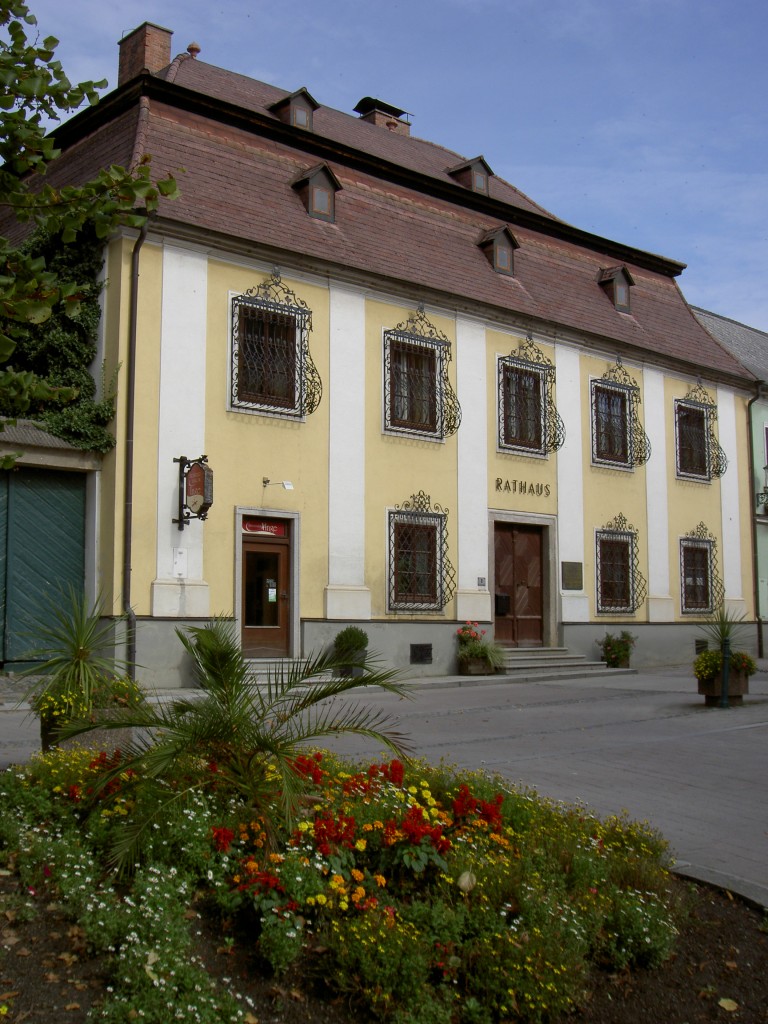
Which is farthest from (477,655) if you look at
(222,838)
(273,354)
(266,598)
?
(222,838)

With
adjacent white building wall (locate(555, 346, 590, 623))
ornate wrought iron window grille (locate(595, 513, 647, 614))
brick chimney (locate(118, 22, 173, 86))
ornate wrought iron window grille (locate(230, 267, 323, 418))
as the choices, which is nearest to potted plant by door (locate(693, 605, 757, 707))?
adjacent white building wall (locate(555, 346, 590, 623))

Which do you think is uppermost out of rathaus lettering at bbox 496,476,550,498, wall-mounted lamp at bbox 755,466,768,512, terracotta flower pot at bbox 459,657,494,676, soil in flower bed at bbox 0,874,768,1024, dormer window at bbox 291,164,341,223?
dormer window at bbox 291,164,341,223

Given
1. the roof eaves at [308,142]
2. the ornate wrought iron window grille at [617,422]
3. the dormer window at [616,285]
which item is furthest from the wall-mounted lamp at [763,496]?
the roof eaves at [308,142]

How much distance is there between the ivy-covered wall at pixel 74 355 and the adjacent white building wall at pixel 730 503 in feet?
53.7

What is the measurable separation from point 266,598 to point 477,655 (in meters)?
4.32

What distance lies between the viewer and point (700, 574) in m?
26.0

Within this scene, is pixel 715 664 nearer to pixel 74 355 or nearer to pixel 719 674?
pixel 719 674

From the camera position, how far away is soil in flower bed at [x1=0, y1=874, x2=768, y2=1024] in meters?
4.11

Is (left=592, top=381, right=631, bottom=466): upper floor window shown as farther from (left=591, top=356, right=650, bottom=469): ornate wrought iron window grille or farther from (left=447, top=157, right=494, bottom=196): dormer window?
(left=447, top=157, right=494, bottom=196): dormer window

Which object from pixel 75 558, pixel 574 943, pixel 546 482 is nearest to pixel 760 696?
pixel 546 482

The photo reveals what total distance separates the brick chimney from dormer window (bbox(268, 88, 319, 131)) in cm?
236

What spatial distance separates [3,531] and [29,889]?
12.4 metres

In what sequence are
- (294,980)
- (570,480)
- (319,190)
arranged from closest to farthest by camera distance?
(294,980)
(319,190)
(570,480)

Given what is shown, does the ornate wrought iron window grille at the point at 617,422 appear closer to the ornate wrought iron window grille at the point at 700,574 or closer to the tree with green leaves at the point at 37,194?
the ornate wrought iron window grille at the point at 700,574
